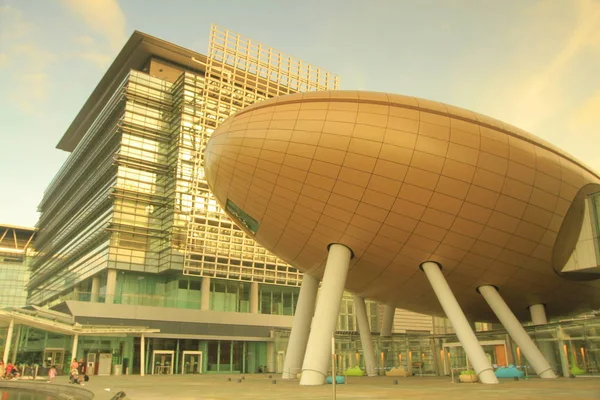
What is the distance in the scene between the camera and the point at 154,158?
63906mm

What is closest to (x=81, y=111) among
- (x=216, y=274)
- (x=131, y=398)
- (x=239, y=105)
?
(x=239, y=105)

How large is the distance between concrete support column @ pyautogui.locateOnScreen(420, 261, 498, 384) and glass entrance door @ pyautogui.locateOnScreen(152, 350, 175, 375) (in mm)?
36030

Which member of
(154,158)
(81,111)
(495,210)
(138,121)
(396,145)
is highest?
(81,111)

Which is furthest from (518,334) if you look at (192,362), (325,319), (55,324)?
(192,362)

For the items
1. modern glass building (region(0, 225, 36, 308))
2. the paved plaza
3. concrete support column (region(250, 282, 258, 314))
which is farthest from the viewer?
modern glass building (region(0, 225, 36, 308))

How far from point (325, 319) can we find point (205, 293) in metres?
38.6

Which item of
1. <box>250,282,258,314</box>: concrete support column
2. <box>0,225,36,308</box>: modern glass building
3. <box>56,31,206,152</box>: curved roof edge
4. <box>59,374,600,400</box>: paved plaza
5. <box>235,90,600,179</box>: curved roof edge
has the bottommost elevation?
<box>59,374,600,400</box>: paved plaza

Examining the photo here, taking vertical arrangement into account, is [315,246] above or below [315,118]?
below

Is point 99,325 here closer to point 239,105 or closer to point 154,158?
point 154,158

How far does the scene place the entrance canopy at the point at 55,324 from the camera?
3981 cm

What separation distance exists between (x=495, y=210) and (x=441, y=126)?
4.76 metres

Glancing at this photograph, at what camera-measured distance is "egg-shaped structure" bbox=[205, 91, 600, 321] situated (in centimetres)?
2180

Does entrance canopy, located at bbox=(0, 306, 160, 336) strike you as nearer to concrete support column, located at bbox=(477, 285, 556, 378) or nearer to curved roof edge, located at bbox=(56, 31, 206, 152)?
concrete support column, located at bbox=(477, 285, 556, 378)

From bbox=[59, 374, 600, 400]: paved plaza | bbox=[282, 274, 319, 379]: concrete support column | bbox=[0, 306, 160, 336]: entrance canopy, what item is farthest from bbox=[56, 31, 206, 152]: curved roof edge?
bbox=[59, 374, 600, 400]: paved plaza
